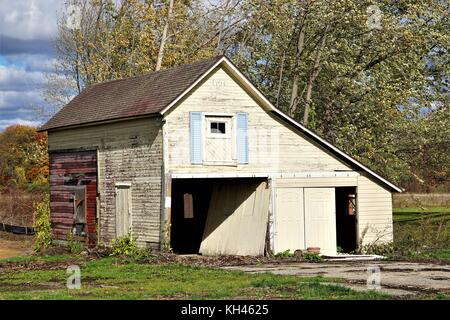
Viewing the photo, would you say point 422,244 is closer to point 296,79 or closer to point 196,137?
point 196,137

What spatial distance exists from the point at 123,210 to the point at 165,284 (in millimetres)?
10108

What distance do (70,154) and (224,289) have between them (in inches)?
623

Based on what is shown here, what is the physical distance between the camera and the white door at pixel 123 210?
28125 mm

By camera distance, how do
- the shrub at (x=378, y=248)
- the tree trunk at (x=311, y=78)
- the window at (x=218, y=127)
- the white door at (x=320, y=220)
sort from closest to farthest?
the window at (x=218, y=127) < the white door at (x=320, y=220) < the shrub at (x=378, y=248) < the tree trunk at (x=311, y=78)

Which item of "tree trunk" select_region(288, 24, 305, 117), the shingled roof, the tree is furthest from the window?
"tree trunk" select_region(288, 24, 305, 117)

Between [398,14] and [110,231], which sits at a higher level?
[398,14]

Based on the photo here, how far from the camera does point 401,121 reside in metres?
37.0

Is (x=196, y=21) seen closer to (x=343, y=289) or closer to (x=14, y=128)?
(x=343, y=289)

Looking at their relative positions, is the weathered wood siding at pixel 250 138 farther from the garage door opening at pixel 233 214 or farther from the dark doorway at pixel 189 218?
the dark doorway at pixel 189 218

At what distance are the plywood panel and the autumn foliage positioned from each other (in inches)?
770

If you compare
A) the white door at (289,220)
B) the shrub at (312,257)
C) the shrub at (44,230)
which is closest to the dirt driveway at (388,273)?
the shrub at (312,257)

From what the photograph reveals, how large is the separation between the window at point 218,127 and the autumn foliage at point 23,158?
2156 cm

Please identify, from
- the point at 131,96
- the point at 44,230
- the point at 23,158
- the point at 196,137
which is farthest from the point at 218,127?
the point at 23,158
